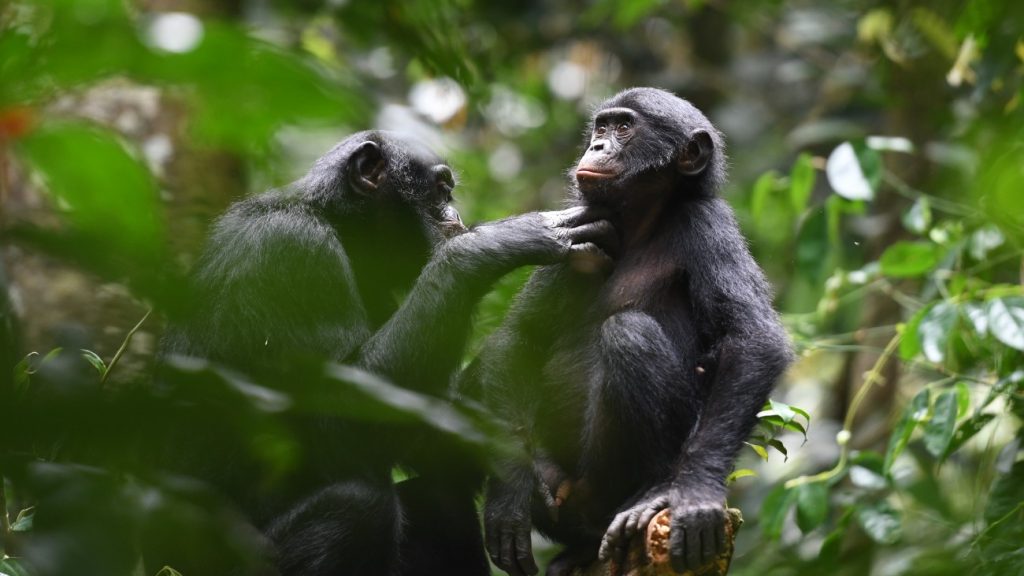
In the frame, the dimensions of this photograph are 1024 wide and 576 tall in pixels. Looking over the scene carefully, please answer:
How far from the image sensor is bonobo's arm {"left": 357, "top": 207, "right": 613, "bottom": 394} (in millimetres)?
4512

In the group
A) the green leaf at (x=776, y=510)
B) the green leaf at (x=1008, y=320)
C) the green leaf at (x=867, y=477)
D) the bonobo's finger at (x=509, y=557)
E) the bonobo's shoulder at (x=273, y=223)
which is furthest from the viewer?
the green leaf at (x=867, y=477)

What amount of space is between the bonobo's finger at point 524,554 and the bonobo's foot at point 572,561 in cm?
18

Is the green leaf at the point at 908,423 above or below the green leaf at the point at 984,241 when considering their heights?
below

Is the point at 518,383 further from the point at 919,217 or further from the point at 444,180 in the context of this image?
the point at 919,217

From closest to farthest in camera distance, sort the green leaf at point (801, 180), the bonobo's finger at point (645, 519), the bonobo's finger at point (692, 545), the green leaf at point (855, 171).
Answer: the bonobo's finger at point (692, 545) < the bonobo's finger at point (645, 519) < the green leaf at point (855, 171) < the green leaf at point (801, 180)

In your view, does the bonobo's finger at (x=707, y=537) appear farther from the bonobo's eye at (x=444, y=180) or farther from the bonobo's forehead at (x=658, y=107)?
the bonobo's eye at (x=444, y=180)

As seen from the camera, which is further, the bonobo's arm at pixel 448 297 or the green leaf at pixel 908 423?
the green leaf at pixel 908 423

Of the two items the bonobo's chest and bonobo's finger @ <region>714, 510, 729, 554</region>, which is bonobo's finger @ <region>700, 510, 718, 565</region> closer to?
bonobo's finger @ <region>714, 510, 729, 554</region>

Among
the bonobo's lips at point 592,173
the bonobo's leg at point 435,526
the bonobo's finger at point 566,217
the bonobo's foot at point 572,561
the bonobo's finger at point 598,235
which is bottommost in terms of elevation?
the bonobo's leg at point 435,526

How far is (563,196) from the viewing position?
7883mm

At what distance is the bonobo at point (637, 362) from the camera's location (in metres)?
4.27

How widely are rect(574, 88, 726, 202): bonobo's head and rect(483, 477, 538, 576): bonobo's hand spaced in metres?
1.39

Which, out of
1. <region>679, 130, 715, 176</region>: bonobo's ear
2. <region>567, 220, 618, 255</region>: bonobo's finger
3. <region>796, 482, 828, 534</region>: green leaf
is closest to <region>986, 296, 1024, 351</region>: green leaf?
<region>796, 482, 828, 534</region>: green leaf

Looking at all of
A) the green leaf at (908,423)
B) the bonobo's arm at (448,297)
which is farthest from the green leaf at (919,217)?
the bonobo's arm at (448,297)
